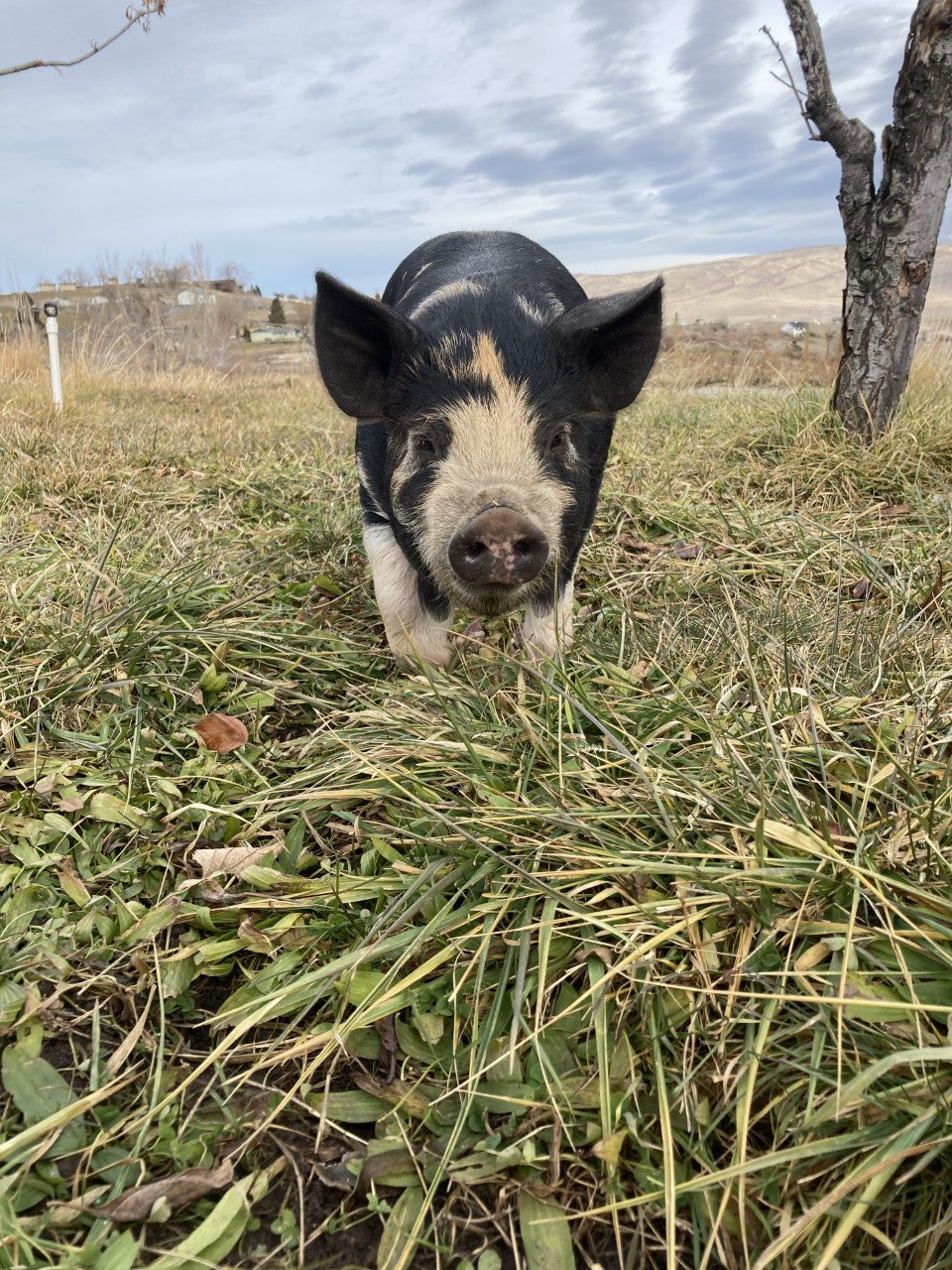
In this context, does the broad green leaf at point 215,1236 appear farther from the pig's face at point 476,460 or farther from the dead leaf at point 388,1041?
the pig's face at point 476,460

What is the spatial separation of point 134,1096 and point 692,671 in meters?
1.94

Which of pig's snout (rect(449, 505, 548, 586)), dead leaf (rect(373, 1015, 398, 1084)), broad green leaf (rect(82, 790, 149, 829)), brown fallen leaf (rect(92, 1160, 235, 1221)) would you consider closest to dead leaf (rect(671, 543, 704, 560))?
pig's snout (rect(449, 505, 548, 586))

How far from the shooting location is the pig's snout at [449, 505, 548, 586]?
270 centimetres

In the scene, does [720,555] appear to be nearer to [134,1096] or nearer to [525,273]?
[525,273]

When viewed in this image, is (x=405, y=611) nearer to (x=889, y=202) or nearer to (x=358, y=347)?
(x=358, y=347)

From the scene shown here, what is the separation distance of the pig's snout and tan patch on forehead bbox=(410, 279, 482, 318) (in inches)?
41.1

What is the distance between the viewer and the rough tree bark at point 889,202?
5207 millimetres

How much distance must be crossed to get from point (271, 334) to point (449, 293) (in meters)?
26.5

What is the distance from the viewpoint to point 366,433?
363cm

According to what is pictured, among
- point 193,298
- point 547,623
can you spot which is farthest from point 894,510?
point 193,298

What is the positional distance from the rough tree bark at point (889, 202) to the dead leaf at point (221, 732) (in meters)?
4.63

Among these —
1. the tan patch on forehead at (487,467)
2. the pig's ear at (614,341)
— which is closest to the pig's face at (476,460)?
the tan patch on forehead at (487,467)

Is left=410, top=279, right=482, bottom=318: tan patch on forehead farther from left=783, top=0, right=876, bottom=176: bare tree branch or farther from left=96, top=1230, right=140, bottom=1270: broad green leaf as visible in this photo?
left=783, top=0, right=876, bottom=176: bare tree branch

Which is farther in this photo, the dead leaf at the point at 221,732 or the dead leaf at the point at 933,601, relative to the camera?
the dead leaf at the point at 933,601
